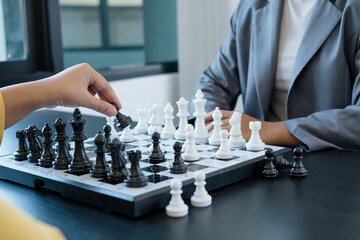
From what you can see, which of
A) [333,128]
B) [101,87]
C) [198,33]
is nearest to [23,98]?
[101,87]

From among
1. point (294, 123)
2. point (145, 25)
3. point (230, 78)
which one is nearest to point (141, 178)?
point (294, 123)

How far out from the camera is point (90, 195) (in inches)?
40.7

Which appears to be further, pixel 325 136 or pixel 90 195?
pixel 325 136

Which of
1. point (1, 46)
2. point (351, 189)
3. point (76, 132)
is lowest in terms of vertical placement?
point (351, 189)

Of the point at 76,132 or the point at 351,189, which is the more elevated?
the point at 76,132

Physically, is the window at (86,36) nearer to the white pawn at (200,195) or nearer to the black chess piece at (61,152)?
the black chess piece at (61,152)

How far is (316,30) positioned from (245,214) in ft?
4.28

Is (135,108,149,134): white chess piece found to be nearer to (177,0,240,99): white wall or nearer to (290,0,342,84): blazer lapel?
(290,0,342,84): blazer lapel

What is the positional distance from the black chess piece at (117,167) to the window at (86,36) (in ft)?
5.98

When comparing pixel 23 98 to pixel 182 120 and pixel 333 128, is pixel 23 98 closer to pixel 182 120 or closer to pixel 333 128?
pixel 182 120

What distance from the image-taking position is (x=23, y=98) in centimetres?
118

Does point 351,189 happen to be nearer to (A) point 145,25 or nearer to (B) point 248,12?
(B) point 248,12

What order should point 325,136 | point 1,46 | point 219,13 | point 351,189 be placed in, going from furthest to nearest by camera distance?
point 219,13
point 1,46
point 325,136
point 351,189

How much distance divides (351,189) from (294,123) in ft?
1.95
